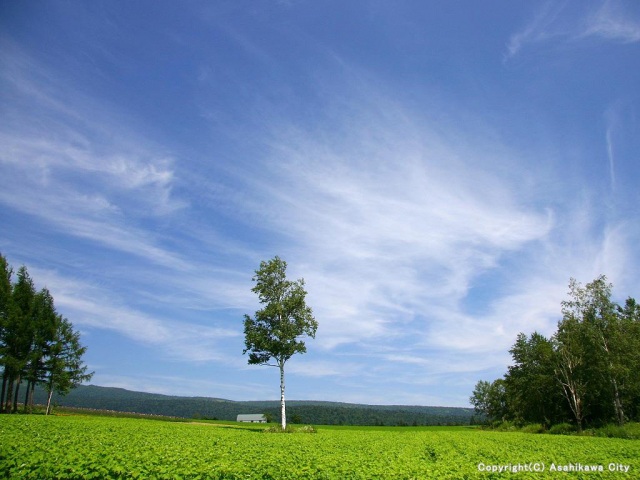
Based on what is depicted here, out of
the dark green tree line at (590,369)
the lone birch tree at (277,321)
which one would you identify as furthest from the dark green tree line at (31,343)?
the dark green tree line at (590,369)

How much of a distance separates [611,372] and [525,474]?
50.2 metres

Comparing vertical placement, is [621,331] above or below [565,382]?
above

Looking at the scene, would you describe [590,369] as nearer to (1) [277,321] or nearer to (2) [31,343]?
(1) [277,321]

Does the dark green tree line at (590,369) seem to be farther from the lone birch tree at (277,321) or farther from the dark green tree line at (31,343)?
the dark green tree line at (31,343)

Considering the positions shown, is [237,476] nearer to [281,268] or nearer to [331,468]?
[331,468]

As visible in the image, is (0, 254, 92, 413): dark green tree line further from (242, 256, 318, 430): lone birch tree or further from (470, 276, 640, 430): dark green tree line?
(470, 276, 640, 430): dark green tree line

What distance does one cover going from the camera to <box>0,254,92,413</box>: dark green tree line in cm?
5353

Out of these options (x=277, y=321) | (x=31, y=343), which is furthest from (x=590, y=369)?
(x=31, y=343)

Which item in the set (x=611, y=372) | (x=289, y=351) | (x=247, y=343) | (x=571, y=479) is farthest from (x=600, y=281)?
(x=571, y=479)

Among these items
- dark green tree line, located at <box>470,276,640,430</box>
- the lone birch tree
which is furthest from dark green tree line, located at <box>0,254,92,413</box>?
dark green tree line, located at <box>470,276,640,430</box>

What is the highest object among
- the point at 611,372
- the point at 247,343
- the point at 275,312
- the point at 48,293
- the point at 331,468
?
the point at 48,293

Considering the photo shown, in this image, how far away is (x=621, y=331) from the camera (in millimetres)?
55375

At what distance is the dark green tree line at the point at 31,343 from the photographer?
53531 mm

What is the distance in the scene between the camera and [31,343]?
191 ft
